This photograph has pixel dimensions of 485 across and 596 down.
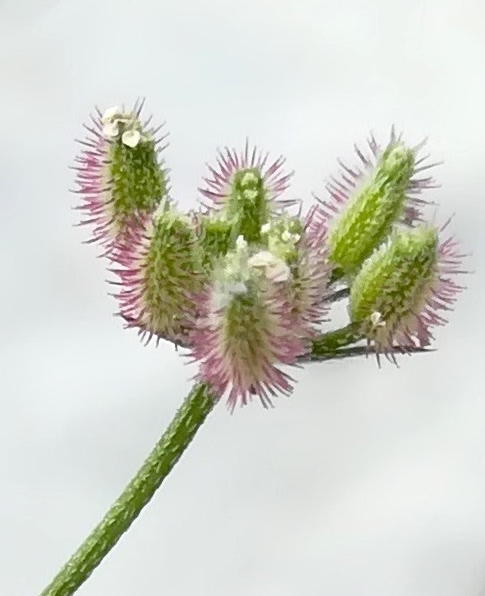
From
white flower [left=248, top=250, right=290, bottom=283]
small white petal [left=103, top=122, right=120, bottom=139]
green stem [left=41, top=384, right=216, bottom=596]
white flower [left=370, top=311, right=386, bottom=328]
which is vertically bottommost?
green stem [left=41, top=384, right=216, bottom=596]

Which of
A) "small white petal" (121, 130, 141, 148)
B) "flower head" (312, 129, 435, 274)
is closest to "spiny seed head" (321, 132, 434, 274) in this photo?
"flower head" (312, 129, 435, 274)

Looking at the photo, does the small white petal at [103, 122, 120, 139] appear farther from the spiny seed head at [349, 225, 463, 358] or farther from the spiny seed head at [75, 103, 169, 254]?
the spiny seed head at [349, 225, 463, 358]

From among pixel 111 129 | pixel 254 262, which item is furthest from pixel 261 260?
pixel 111 129

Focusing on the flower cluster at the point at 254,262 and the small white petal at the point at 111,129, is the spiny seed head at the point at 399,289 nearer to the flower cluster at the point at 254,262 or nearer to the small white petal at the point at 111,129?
the flower cluster at the point at 254,262

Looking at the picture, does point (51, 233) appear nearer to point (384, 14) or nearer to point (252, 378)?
point (384, 14)

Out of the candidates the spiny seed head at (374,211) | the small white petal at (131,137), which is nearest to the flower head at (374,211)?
→ the spiny seed head at (374,211)

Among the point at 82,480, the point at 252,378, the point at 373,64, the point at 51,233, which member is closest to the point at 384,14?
the point at 373,64

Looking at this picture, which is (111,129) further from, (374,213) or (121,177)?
(374,213)

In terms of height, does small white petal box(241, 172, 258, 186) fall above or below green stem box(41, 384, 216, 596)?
above

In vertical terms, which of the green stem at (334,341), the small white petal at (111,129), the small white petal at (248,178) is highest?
the small white petal at (248,178)
